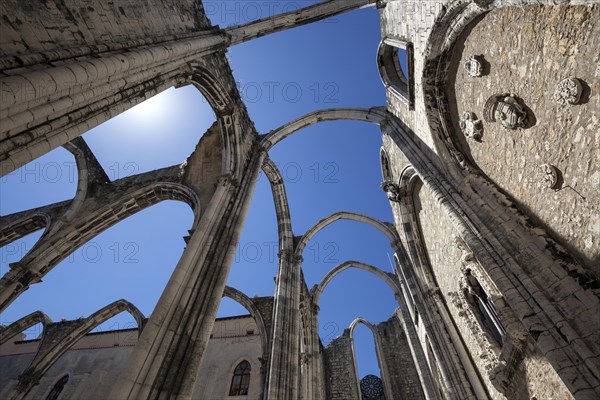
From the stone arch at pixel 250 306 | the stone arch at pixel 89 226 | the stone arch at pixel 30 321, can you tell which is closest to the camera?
the stone arch at pixel 89 226

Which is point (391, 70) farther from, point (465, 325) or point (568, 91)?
point (465, 325)

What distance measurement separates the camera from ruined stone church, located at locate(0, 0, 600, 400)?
9.57 ft

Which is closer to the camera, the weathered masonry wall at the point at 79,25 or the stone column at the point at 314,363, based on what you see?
the weathered masonry wall at the point at 79,25

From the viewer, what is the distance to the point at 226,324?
1622 centimetres

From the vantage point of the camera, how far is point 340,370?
14.3 metres

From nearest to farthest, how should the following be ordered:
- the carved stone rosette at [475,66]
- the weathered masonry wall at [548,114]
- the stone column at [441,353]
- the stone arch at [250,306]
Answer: the weathered masonry wall at [548,114]
the carved stone rosette at [475,66]
the stone column at [441,353]
the stone arch at [250,306]

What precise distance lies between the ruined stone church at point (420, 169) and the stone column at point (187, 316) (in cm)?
2

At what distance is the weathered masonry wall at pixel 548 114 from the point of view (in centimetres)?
278

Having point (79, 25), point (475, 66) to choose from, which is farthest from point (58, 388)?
point (475, 66)

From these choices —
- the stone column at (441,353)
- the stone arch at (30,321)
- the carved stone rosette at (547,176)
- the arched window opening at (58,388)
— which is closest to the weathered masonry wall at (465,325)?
the stone column at (441,353)

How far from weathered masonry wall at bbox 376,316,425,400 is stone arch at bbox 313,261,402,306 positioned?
11.0ft

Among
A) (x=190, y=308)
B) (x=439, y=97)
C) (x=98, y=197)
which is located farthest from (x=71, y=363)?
(x=439, y=97)

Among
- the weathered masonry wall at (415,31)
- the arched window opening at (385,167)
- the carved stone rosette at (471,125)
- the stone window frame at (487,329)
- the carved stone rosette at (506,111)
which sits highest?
the arched window opening at (385,167)

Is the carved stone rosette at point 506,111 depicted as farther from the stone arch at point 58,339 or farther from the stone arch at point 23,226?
the stone arch at point 58,339
